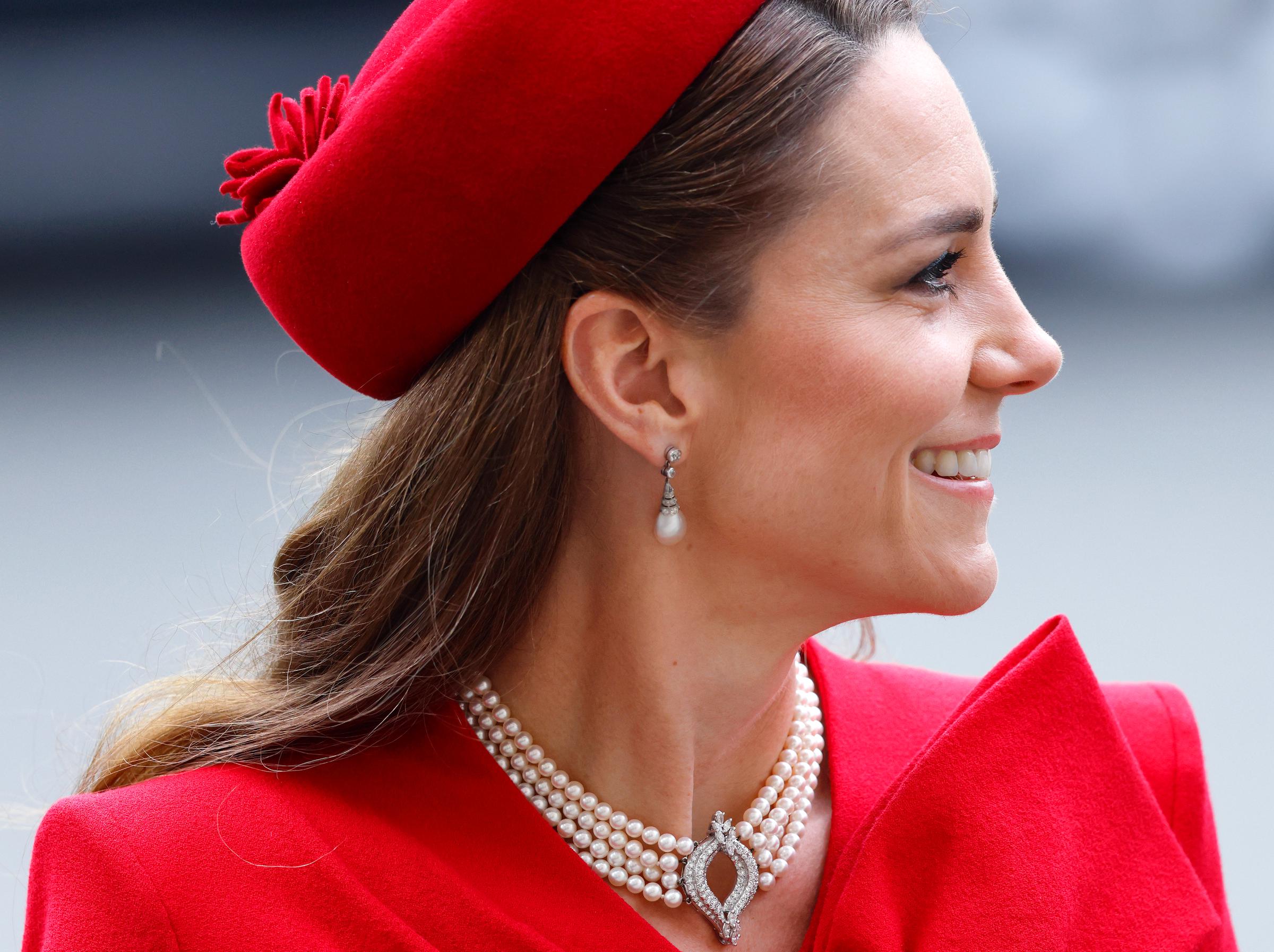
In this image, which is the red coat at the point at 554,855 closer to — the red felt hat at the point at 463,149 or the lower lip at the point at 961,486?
the lower lip at the point at 961,486

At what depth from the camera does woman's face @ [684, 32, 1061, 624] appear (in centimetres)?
115

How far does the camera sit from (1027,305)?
3.12 metres

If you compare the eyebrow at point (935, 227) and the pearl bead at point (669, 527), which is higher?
the eyebrow at point (935, 227)

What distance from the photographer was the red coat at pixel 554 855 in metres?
1.11

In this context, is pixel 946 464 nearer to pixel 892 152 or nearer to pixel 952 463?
pixel 952 463

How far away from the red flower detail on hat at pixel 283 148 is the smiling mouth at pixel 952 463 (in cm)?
59

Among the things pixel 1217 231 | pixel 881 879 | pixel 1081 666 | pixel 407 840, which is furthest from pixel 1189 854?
pixel 1217 231

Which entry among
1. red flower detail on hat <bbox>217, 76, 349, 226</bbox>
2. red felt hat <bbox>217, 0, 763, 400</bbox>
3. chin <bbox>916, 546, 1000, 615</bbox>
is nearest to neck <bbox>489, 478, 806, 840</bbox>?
chin <bbox>916, 546, 1000, 615</bbox>

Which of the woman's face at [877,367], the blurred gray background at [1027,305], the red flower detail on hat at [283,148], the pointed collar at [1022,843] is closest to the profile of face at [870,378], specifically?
the woman's face at [877,367]

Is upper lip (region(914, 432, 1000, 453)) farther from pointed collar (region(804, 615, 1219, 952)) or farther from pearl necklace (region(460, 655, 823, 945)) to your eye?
pearl necklace (region(460, 655, 823, 945))

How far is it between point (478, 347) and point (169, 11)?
1.84m

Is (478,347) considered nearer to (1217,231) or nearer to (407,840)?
(407,840)

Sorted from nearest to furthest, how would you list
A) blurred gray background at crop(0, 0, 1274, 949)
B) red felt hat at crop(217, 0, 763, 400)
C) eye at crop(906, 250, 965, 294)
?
red felt hat at crop(217, 0, 763, 400)
eye at crop(906, 250, 965, 294)
blurred gray background at crop(0, 0, 1274, 949)

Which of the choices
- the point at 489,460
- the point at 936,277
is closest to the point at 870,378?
the point at 936,277
